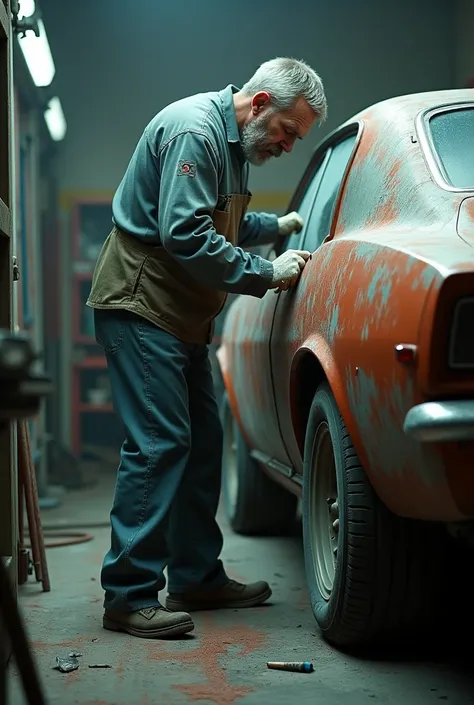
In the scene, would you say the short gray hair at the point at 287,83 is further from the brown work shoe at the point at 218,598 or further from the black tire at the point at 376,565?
the brown work shoe at the point at 218,598

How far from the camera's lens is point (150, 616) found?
3002 millimetres

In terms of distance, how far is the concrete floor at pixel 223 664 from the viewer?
7.86 ft

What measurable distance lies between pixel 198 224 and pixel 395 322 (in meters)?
1.00

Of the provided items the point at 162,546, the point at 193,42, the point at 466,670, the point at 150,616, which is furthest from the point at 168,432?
the point at 193,42

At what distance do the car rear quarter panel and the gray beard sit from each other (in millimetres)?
692

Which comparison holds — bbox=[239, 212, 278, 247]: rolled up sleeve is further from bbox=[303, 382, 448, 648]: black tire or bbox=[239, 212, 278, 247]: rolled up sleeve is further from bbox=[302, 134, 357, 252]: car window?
bbox=[303, 382, 448, 648]: black tire

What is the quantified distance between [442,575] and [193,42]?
7.85m

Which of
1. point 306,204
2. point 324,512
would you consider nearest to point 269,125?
point 306,204

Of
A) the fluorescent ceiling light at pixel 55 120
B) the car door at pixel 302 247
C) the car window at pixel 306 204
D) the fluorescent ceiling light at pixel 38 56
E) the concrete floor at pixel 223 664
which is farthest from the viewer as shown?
the fluorescent ceiling light at pixel 55 120

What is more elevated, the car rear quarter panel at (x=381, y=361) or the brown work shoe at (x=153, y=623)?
the car rear quarter panel at (x=381, y=361)

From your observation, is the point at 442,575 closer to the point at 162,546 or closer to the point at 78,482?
the point at 162,546

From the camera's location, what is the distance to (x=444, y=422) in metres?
1.94

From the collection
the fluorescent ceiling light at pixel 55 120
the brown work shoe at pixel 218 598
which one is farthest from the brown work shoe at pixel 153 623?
the fluorescent ceiling light at pixel 55 120

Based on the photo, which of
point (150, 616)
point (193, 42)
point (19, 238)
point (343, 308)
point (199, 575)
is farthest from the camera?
point (193, 42)
